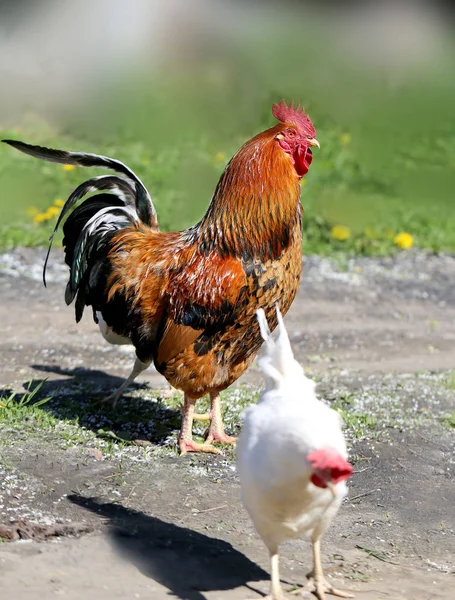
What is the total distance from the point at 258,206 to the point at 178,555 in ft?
7.52

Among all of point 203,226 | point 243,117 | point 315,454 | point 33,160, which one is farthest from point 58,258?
point 315,454

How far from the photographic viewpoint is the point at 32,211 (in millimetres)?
11406

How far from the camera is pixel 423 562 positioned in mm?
4570

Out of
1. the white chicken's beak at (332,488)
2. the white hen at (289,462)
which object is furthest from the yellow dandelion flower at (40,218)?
the white chicken's beak at (332,488)

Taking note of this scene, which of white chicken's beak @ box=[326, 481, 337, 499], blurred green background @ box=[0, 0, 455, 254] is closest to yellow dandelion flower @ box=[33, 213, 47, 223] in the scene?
blurred green background @ box=[0, 0, 455, 254]

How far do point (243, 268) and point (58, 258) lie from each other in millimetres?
4970

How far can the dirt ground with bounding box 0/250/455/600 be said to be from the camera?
412cm

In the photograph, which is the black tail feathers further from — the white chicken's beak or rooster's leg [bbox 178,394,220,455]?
the white chicken's beak

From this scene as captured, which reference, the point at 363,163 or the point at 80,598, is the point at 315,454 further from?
the point at 363,163

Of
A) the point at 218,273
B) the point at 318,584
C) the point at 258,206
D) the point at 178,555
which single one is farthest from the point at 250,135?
the point at 318,584

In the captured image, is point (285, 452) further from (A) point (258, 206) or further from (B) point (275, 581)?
(A) point (258, 206)

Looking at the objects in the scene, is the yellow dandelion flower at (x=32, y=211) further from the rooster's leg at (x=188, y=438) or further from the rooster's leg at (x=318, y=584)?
Result: the rooster's leg at (x=318, y=584)

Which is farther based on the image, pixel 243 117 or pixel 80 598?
pixel 243 117

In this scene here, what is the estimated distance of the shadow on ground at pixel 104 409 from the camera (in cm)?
602
